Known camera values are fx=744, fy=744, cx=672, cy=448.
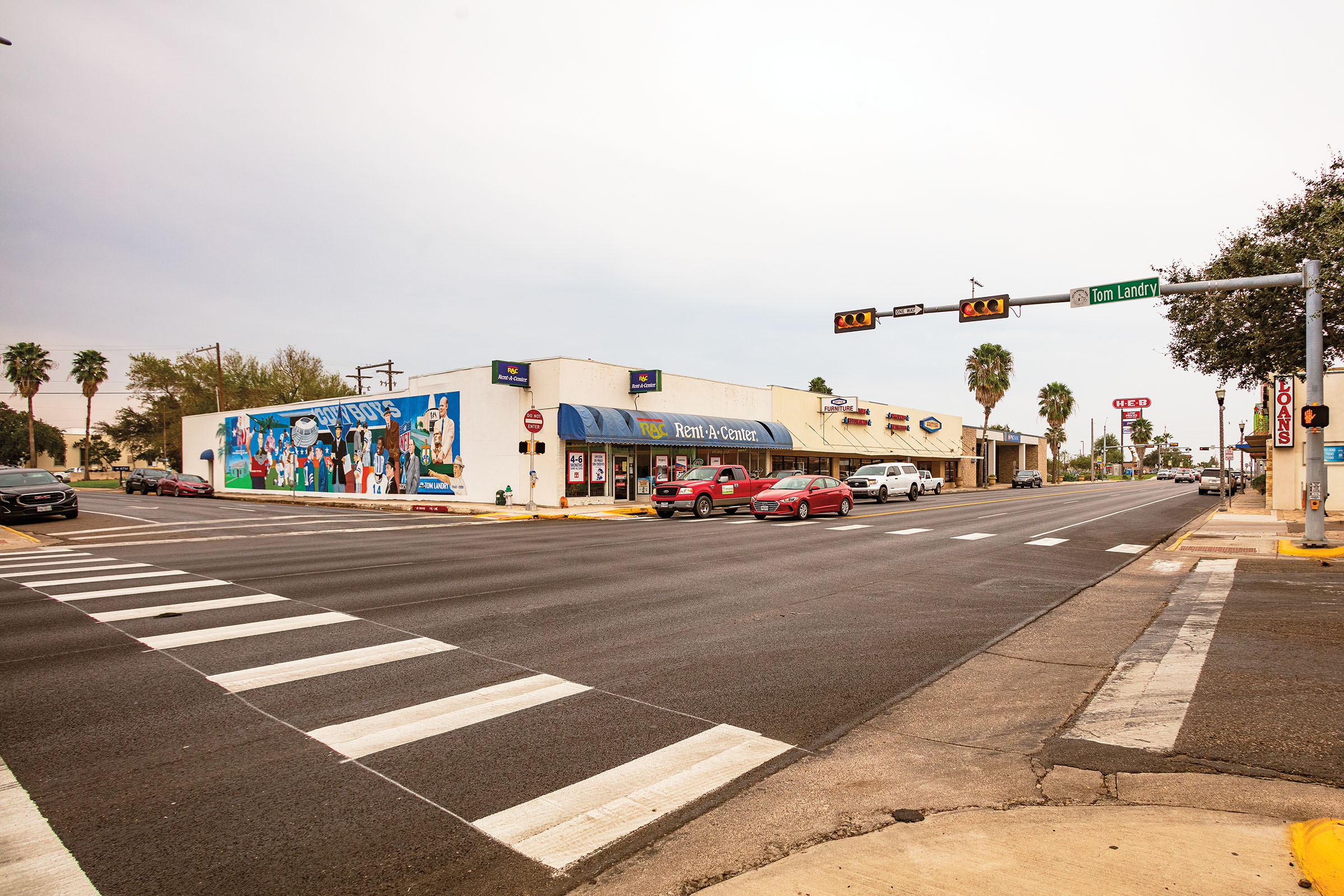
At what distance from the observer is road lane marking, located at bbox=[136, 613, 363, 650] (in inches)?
296

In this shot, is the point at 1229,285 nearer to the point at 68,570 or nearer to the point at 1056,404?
the point at 68,570

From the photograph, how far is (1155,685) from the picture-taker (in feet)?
20.1

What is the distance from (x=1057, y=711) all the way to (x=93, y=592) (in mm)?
12020

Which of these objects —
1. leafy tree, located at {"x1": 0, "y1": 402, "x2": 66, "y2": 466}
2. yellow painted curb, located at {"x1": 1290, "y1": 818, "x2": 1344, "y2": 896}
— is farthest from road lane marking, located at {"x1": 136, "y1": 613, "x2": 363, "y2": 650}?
leafy tree, located at {"x1": 0, "y1": 402, "x2": 66, "y2": 466}

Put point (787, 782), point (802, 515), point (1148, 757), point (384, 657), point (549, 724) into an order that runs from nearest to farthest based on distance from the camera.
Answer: point (787, 782) < point (1148, 757) < point (549, 724) < point (384, 657) < point (802, 515)

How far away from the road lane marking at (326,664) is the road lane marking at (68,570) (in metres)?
Answer: 8.71

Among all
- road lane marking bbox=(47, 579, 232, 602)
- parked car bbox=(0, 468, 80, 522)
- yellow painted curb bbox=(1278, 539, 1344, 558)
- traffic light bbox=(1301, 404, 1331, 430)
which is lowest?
yellow painted curb bbox=(1278, 539, 1344, 558)

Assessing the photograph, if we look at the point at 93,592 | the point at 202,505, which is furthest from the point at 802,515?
the point at 202,505

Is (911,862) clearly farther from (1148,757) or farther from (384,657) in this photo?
(384,657)

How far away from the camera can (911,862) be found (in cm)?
333

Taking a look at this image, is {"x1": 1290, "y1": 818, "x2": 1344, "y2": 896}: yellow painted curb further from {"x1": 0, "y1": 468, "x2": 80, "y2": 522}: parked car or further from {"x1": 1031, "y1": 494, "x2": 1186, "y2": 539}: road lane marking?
{"x1": 0, "y1": 468, "x2": 80, "y2": 522}: parked car

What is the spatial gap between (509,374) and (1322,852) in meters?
29.3

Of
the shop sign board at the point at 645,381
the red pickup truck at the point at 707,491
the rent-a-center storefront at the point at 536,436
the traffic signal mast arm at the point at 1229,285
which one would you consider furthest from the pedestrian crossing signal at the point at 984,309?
the shop sign board at the point at 645,381

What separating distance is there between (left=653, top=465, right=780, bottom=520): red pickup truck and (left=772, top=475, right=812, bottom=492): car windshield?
150cm
